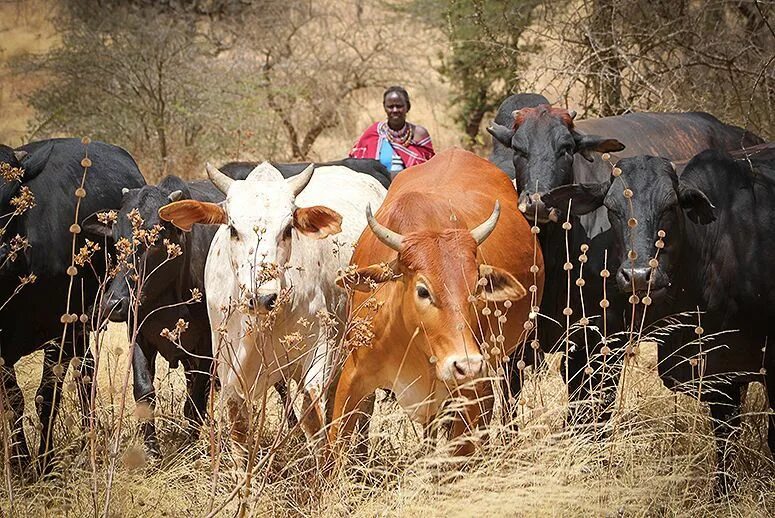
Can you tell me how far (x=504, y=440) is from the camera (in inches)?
179

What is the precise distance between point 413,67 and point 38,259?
44.0ft

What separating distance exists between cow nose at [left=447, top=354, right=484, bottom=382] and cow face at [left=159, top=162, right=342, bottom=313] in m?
0.89

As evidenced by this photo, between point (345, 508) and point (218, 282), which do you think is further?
point (218, 282)

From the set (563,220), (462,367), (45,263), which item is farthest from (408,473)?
(45,263)

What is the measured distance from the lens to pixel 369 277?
4.64 metres

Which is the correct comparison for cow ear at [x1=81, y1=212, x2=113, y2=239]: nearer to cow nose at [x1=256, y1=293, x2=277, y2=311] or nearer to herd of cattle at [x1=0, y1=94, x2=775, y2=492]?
herd of cattle at [x1=0, y1=94, x2=775, y2=492]

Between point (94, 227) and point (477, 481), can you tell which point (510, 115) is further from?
point (477, 481)

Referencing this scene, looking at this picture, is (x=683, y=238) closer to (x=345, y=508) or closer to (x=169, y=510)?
(x=345, y=508)

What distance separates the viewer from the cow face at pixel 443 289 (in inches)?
179

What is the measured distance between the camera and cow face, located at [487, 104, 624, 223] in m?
6.07

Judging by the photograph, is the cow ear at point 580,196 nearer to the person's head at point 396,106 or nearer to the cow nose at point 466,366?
the cow nose at point 466,366

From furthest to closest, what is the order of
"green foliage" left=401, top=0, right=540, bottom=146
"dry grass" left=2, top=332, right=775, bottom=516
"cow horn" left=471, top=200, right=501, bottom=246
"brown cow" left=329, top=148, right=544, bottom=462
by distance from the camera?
1. "green foliage" left=401, top=0, right=540, bottom=146
2. "cow horn" left=471, top=200, right=501, bottom=246
3. "brown cow" left=329, top=148, right=544, bottom=462
4. "dry grass" left=2, top=332, right=775, bottom=516

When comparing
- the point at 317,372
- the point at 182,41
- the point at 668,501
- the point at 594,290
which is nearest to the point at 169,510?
the point at 317,372

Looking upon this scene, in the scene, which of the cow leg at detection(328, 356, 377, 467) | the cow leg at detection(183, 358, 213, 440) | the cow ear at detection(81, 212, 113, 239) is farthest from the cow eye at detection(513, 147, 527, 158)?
the cow ear at detection(81, 212, 113, 239)
